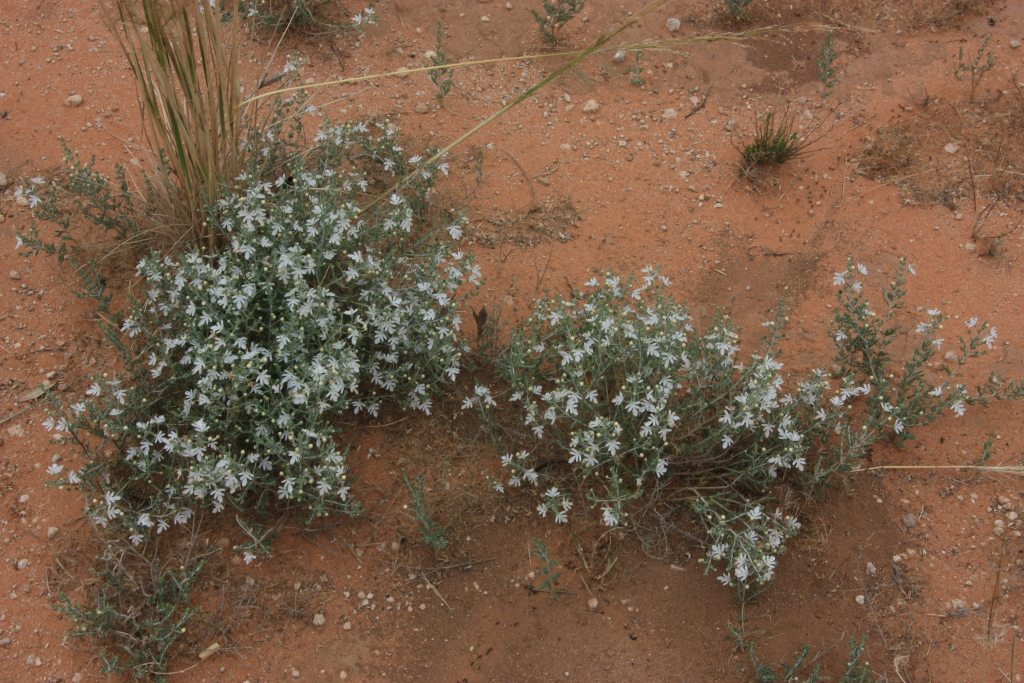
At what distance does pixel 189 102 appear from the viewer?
3244mm

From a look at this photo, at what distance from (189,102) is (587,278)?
6.68 ft

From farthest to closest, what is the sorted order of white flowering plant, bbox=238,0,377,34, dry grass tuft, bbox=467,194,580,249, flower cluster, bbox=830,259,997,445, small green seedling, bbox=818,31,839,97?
white flowering plant, bbox=238,0,377,34 < small green seedling, bbox=818,31,839,97 < dry grass tuft, bbox=467,194,580,249 < flower cluster, bbox=830,259,997,445

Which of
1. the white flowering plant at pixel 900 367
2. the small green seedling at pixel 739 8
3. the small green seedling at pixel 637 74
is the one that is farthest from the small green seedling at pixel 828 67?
the white flowering plant at pixel 900 367

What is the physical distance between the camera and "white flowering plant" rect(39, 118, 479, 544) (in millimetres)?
3037

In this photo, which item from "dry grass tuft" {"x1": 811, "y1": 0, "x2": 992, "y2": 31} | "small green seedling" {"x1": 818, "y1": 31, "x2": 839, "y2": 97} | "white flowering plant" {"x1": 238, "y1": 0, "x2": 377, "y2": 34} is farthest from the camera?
"dry grass tuft" {"x1": 811, "y1": 0, "x2": 992, "y2": 31}

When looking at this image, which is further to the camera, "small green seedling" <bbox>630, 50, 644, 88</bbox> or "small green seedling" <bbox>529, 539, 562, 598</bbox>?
"small green seedling" <bbox>630, 50, 644, 88</bbox>

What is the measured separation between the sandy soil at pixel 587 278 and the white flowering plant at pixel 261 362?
0.78ft

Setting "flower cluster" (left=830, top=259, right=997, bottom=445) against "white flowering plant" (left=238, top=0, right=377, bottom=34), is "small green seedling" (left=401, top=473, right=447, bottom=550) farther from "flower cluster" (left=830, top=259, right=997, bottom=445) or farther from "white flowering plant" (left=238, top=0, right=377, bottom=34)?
"white flowering plant" (left=238, top=0, right=377, bottom=34)

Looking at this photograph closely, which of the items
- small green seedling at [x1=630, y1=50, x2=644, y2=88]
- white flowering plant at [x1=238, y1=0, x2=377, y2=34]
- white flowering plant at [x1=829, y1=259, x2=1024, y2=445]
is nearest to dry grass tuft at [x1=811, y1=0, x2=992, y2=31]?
small green seedling at [x1=630, y1=50, x2=644, y2=88]

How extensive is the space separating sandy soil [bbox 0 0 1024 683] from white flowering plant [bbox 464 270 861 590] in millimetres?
217

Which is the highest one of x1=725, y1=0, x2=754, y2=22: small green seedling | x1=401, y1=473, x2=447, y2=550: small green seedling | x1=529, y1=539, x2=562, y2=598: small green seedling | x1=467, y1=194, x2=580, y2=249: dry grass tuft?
x1=725, y1=0, x2=754, y2=22: small green seedling

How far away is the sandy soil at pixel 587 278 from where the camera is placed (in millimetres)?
3047

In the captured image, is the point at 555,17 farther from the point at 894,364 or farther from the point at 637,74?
the point at 894,364

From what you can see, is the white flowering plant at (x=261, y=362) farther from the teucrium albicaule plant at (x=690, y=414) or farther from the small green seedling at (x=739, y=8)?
the small green seedling at (x=739, y=8)
